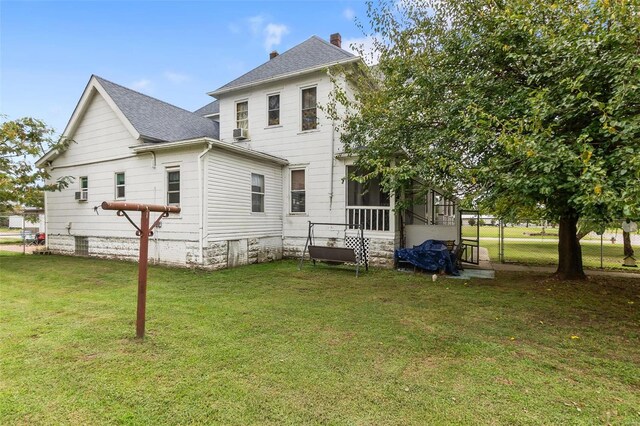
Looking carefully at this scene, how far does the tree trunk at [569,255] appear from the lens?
8.57 m

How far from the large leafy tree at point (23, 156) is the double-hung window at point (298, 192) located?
8.94 m

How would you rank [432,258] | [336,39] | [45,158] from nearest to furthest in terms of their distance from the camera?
1. [432,258]
2. [45,158]
3. [336,39]

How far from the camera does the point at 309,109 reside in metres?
11.7

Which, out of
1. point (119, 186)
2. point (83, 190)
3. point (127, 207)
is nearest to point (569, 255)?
point (127, 207)

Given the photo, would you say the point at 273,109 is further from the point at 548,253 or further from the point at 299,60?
the point at 548,253

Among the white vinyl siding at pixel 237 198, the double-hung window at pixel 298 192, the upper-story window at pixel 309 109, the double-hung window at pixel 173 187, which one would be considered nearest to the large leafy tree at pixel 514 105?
the upper-story window at pixel 309 109

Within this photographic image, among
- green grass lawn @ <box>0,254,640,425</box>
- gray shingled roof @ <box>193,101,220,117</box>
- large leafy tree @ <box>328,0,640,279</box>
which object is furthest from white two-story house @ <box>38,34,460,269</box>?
gray shingled roof @ <box>193,101,220,117</box>

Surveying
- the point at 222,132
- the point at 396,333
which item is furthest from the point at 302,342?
the point at 222,132

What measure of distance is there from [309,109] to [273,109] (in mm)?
1618

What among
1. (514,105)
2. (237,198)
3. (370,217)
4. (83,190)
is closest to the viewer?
(514,105)

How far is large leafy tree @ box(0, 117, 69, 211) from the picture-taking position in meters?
11.4

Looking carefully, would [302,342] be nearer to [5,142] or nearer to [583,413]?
[583,413]

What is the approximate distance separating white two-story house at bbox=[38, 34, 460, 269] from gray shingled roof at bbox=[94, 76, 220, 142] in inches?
2.5

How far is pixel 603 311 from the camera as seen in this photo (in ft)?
18.8
